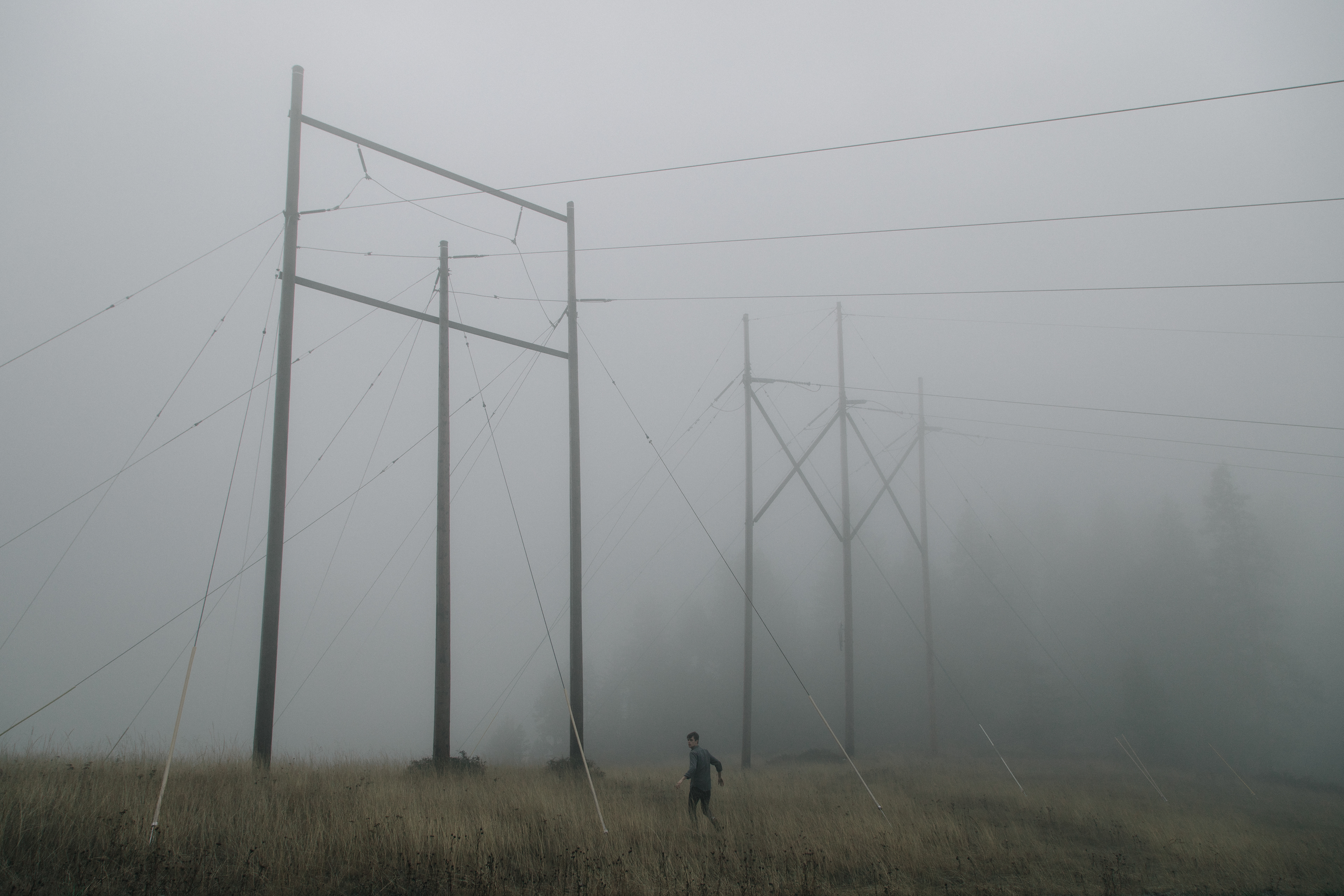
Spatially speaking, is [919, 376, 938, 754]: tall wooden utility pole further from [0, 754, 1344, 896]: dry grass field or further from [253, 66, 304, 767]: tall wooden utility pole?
[253, 66, 304, 767]: tall wooden utility pole

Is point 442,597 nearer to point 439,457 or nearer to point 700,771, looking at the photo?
point 439,457

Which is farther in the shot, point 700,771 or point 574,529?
point 574,529

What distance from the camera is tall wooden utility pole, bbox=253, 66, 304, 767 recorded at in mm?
10344

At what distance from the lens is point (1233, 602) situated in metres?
41.0

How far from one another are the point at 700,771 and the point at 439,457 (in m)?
6.84

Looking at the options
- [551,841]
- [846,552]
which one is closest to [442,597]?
[551,841]

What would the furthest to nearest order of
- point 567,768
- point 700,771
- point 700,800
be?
point 567,768, point 700,800, point 700,771

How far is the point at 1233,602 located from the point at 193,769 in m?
49.7

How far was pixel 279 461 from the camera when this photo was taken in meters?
11.0

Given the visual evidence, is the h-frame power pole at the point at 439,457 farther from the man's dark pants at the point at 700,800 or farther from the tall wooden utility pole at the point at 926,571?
the tall wooden utility pole at the point at 926,571

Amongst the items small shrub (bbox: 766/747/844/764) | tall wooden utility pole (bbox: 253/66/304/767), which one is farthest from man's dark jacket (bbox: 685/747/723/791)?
small shrub (bbox: 766/747/844/764)

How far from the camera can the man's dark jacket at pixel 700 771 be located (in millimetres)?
10891

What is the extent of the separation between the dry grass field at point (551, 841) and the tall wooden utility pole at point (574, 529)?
135 centimetres

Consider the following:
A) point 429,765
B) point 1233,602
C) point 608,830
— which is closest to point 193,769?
point 429,765
